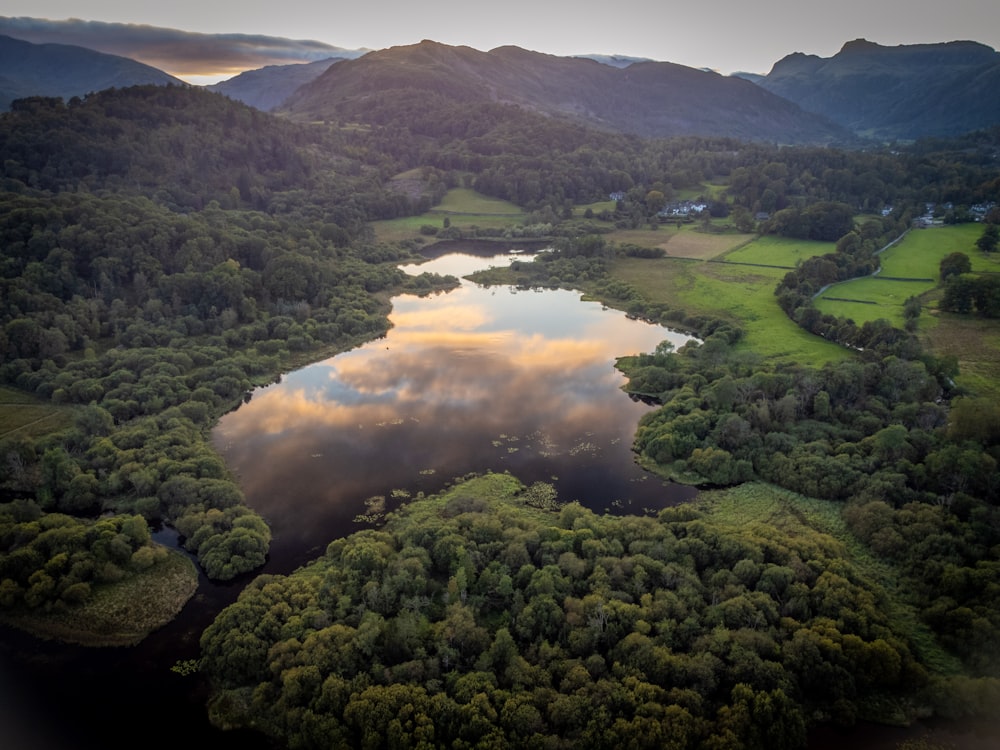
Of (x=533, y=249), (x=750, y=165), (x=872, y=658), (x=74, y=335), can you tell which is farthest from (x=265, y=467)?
(x=750, y=165)

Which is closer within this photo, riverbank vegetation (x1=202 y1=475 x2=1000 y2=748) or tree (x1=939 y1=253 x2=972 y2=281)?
riverbank vegetation (x1=202 y1=475 x2=1000 y2=748)

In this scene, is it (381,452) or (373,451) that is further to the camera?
(373,451)

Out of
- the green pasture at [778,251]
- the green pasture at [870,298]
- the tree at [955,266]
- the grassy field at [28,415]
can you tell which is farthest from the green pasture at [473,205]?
A: the grassy field at [28,415]

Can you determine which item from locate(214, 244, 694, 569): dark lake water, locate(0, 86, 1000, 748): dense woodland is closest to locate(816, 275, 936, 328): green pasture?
locate(0, 86, 1000, 748): dense woodland

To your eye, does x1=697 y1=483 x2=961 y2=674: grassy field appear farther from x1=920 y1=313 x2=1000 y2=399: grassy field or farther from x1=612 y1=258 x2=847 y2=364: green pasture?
x1=612 y1=258 x2=847 y2=364: green pasture

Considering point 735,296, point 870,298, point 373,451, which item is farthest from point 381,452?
point 870,298

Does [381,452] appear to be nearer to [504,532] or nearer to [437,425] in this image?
[437,425]
